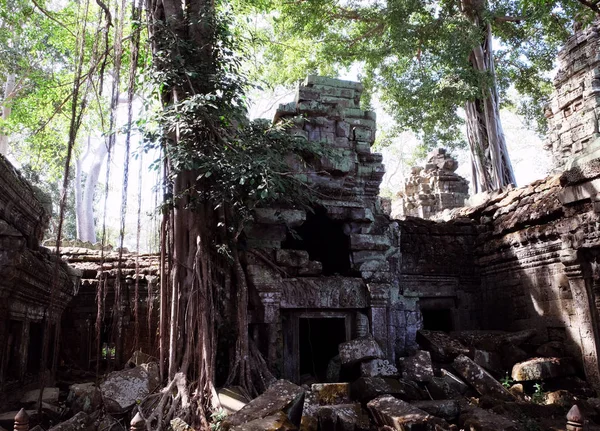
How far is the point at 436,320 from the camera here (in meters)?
8.68

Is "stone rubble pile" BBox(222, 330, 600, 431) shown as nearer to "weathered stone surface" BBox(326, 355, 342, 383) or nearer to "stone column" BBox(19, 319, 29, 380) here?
"weathered stone surface" BBox(326, 355, 342, 383)

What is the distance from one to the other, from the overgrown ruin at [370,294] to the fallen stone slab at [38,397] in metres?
0.30

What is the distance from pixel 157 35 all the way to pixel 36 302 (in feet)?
11.4

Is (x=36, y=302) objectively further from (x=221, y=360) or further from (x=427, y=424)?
(x=427, y=424)

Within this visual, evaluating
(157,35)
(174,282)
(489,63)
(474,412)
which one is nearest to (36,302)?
(174,282)

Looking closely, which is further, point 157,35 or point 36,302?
point 157,35

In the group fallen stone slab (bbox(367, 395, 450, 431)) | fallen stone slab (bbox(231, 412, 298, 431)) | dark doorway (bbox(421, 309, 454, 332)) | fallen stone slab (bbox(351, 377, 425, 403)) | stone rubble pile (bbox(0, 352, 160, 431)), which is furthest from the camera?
dark doorway (bbox(421, 309, 454, 332))

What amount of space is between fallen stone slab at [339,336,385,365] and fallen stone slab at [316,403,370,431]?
1174 mm

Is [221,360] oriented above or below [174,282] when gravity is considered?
below

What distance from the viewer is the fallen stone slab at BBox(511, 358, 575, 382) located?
5785 millimetres

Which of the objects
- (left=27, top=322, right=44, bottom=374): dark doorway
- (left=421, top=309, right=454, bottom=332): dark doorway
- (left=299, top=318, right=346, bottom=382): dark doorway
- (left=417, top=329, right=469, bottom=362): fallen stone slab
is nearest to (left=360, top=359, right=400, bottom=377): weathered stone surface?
(left=417, top=329, right=469, bottom=362): fallen stone slab

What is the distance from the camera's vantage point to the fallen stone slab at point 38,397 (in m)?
4.82

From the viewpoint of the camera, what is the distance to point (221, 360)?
5.57 m

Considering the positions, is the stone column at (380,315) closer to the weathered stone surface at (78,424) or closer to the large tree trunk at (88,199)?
the weathered stone surface at (78,424)
